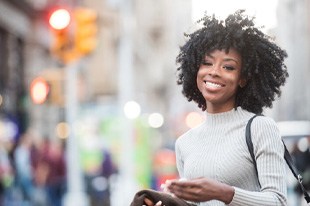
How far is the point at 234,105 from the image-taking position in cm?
396

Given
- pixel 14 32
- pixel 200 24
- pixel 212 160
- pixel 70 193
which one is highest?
pixel 14 32

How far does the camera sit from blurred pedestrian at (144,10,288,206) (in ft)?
11.9

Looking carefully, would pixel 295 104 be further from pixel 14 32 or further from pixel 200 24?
pixel 200 24

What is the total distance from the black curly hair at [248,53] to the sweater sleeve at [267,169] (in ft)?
0.78

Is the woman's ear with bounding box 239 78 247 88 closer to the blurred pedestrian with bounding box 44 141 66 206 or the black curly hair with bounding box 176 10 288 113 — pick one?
the black curly hair with bounding box 176 10 288 113

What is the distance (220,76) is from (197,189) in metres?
0.61

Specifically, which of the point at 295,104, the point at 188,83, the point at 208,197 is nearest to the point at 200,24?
the point at 188,83

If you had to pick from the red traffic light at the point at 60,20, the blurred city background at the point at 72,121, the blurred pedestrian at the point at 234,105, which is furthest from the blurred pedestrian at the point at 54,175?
the blurred pedestrian at the point at 234,105

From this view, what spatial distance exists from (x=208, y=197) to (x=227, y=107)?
2.04 ft

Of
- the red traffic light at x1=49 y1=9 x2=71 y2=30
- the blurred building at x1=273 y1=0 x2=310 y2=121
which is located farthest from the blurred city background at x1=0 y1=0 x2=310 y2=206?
the blurred building at x1=273 y1=0 x2=310 y2=121

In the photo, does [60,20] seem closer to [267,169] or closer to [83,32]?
[83,32]

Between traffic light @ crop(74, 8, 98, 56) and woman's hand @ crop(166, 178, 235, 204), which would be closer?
woman's hand @ crop(166, 178, 235, 204)

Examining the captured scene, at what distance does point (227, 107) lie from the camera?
13.0 feet

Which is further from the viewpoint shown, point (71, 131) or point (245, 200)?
point (71, 131)
